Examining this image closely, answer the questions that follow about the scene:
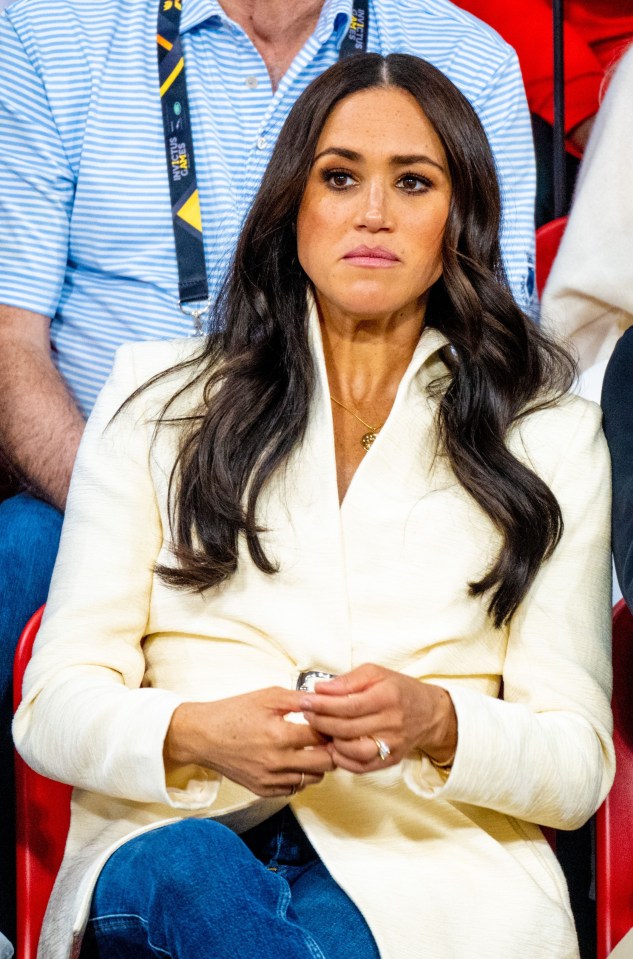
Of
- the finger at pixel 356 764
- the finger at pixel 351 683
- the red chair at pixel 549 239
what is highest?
the red chair at pixel 549 239

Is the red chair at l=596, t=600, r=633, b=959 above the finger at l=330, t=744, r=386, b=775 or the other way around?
the other way around

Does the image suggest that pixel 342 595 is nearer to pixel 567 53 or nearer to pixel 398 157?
pixel 398 157

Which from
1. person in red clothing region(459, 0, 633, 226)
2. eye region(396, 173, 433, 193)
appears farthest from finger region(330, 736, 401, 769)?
person in red clothing region(459, 0, 633, 226)

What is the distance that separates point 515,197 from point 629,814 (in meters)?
1.14

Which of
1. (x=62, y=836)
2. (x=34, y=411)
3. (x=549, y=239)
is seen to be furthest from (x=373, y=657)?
(x=549, y=239)

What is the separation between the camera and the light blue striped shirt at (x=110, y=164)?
2.23 meters

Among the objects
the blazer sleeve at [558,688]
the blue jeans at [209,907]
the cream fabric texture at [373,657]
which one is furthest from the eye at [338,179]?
the blue jeans at [209,907]

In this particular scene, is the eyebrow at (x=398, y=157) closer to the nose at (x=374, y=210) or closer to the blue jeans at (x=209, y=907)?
the nose at (x=374, y=210)

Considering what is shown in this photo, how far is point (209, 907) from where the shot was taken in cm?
134

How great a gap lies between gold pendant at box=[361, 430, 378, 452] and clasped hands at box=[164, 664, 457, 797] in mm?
411

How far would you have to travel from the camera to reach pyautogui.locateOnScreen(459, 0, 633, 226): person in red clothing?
278 cm

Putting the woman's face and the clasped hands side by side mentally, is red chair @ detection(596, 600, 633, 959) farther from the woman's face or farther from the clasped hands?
the woman's face

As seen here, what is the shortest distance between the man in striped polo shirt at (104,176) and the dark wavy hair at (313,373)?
1.15 feet

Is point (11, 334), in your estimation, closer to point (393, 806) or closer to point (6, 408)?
point (6, 408)
